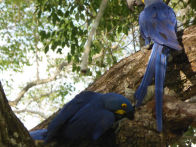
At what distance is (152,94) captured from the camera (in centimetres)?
184

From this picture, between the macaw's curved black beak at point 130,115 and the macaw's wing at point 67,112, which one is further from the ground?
the macaw's wing at point 67,112

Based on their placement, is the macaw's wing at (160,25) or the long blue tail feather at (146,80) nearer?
the long blue tail feather at (146,80)

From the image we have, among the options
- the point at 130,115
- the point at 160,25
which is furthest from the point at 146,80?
the point at 160,25

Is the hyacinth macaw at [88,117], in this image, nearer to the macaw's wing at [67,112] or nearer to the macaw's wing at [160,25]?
the macaw's wing at [67,112]

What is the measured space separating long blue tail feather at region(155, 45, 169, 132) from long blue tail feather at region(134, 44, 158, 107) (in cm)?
4

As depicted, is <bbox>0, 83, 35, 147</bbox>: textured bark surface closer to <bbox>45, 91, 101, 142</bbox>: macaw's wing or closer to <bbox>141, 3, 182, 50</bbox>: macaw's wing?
<bbox>45, 91, 101, 142</bbox>: macaw's wing

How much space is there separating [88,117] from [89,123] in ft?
0.12

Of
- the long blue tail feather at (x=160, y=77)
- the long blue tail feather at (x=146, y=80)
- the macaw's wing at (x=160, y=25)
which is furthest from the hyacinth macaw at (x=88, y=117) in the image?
the macaw's wing at (x=160, y=25)

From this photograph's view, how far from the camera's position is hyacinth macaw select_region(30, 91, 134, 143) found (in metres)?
1.40

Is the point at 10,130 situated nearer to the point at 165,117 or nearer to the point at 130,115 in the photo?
the point at 130,115

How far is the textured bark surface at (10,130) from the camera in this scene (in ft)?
3.93

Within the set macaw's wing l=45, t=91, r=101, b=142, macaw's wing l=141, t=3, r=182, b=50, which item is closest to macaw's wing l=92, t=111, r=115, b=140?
macaw's wing l=45, t=91, r=101, b=142

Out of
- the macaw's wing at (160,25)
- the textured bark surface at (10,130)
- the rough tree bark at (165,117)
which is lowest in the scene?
the rough tree bark at (165,117)

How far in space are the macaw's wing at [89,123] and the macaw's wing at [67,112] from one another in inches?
1.6
